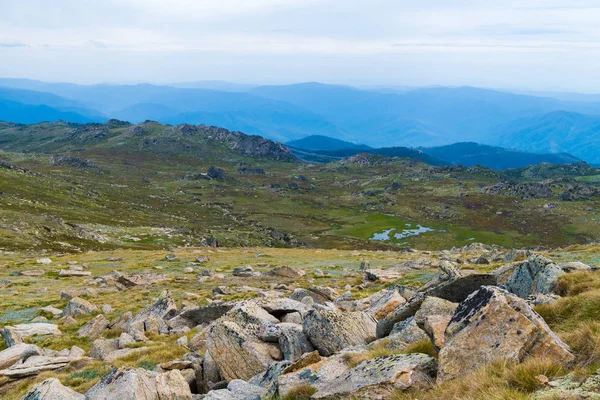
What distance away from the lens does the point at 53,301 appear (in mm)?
36188

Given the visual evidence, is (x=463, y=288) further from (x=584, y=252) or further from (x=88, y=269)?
(x=88, y=269)

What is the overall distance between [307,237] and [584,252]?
12868 cm

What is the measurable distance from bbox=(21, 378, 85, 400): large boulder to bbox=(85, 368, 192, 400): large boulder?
0.60m

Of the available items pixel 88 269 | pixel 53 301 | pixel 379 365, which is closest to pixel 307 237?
pixel 88 269

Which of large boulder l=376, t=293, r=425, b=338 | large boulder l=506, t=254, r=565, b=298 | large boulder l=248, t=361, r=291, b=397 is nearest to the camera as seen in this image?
large boulder l=248, t=361, r=291, b=397

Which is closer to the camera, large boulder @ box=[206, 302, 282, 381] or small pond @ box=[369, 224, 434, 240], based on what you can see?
large boulder @ box=[206, 302, 282, 381]

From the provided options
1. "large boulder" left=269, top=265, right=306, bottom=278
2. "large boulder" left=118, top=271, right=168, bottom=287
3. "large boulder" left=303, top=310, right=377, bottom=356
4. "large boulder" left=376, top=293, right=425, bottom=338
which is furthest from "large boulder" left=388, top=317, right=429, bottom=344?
"large boulder" left=118, top=271, right=168, bottom=287

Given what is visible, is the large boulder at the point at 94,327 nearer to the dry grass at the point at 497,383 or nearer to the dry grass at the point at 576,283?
the dry grass at the point at 497,383

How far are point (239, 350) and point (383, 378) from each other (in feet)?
25.2

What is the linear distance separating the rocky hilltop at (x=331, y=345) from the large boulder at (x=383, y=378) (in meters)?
0.03

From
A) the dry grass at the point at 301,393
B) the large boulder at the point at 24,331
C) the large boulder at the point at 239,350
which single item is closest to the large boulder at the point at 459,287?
the large boulder at the point at 239,350

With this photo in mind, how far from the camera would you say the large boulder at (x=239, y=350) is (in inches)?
612

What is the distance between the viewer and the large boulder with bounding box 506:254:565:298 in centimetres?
1681

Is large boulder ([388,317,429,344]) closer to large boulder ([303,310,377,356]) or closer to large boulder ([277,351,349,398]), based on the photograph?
large boulder ([303,310,377,356])
